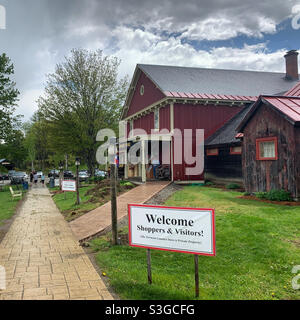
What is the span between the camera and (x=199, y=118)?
1869 cm

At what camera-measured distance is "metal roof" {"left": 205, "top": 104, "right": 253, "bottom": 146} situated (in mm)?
16375

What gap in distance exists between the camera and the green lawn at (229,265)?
4527 millimetres

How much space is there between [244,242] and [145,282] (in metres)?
2.58

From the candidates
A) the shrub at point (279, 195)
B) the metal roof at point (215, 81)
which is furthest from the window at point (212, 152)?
the shrub at point (279, 195)

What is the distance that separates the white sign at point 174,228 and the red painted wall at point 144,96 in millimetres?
14395

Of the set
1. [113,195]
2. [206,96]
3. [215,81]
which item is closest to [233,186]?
[206,96]

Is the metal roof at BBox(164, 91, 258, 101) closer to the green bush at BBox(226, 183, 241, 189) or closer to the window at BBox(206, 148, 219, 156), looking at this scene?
the window at BBox(206, 148, 219, 156)

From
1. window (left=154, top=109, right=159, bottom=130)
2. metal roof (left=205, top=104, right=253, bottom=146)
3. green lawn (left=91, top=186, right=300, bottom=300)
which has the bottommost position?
green lawn (left=91, top=186, right=300, bottom=300)

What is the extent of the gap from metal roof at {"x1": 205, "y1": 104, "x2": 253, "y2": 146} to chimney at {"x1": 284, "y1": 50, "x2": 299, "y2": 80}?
673cm

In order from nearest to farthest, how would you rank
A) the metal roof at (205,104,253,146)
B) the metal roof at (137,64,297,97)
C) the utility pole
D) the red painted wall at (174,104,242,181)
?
the utility pole < the metal roof at (205,104,253,146) < the red painted wall at (174,104,242,181) < the metal roof at (137,64,297,97)

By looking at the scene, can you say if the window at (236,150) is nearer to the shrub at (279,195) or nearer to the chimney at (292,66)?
the shrub at (279,195)

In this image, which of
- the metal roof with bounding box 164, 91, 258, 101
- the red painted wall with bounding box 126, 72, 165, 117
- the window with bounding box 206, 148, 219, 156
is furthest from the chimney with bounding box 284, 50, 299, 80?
the red painted wall with bounding box 126, 72, 165, 117

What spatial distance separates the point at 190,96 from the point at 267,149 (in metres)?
7.71

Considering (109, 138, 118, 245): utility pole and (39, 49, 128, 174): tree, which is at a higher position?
(39, 49, 128, 174): tree
